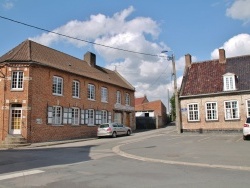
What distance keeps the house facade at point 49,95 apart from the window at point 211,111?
37.2 ft

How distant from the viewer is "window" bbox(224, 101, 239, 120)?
30634 millimetres

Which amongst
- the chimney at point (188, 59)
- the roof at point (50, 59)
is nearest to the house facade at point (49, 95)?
the roof at point (50, 59)

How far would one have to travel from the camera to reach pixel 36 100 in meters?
25.5

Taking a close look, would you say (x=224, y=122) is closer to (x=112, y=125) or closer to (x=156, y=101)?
(x=112, y=125)

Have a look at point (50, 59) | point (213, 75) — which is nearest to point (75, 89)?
point (50, 59)

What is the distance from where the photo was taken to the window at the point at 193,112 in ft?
108

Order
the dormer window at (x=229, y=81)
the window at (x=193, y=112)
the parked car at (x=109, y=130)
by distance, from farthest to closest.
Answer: the window at (x=193, y=112)
the dormer window at (x=229, y=81)
the parked car at (x=109, y=130)

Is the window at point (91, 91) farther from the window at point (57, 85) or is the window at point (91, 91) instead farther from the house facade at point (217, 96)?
the house facade at point (217, 96)

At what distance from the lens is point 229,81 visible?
31484 mm

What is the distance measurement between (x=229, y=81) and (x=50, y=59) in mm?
18753

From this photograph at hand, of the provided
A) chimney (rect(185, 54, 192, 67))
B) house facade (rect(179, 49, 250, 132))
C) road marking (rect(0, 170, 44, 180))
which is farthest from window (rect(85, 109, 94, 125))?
road marking (rect(0, 170, 44, 180))

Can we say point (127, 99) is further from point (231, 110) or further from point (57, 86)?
point (231, 110)

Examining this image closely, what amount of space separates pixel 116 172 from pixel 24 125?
16371 mm

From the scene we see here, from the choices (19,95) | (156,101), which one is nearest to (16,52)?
(19,95)
